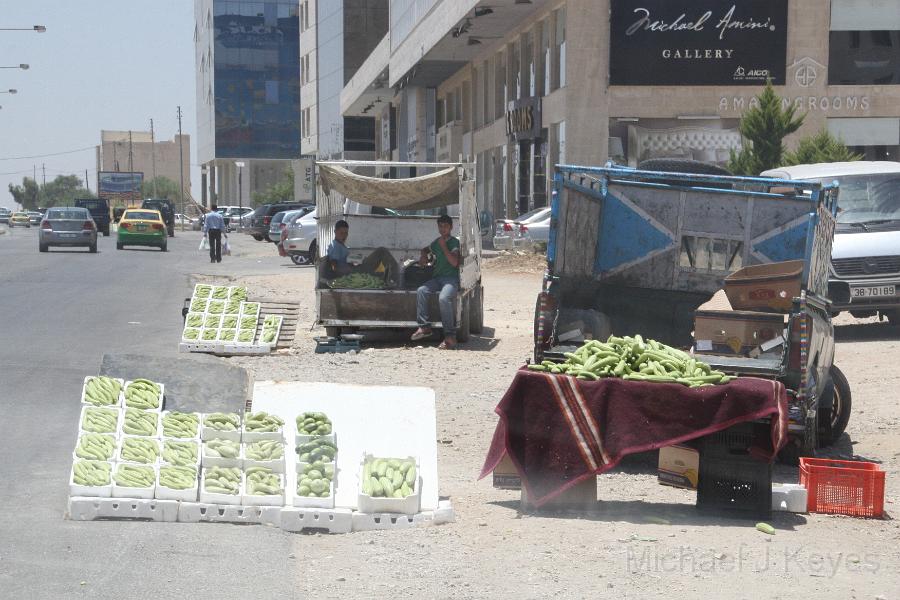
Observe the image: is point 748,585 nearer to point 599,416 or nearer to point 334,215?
point 599,416

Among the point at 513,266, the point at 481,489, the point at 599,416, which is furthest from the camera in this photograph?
the point at 513,266

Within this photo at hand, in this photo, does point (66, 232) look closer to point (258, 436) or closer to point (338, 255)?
point (338, 255)

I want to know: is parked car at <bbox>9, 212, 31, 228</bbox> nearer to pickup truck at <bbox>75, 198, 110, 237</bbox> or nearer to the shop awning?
pickup truck at <bbox>75, 198, 110, 237</bbox>

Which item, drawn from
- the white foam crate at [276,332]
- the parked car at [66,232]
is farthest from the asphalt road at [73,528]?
the parked car at [66,232]

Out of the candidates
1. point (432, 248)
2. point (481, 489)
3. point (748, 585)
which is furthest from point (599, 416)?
point (432, 248)

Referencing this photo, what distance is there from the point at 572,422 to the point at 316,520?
1593mm

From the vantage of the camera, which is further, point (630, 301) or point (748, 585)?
point (630, 301)

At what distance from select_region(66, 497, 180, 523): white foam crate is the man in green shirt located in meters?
8.12

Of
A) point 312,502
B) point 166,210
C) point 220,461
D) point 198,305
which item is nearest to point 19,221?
point 166,210

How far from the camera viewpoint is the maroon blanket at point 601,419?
7086 millimetres

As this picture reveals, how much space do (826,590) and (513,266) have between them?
2572 centimetres

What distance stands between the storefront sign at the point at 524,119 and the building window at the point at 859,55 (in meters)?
8.19

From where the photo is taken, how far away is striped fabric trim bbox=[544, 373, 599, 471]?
7.13 meters

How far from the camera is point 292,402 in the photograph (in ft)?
27.1
